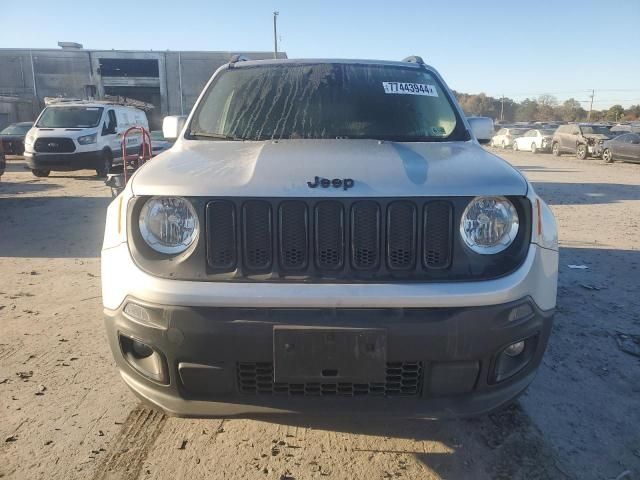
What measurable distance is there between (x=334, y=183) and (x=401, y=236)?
0.36 meters

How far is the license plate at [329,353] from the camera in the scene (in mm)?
1958

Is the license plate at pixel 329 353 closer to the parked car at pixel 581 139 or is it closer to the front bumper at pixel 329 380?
the front bumper at pixel 329 380

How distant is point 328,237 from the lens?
2105 millimetres

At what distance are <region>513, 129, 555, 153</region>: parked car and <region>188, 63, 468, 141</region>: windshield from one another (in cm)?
2829

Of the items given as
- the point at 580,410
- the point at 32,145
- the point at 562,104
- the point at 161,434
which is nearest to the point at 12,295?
the point at 161,434

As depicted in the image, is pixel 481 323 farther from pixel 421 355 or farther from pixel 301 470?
pixel 301 470

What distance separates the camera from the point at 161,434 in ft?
8.65

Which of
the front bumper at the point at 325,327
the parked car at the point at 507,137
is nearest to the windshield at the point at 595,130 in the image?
the parked car at the point at 507,137

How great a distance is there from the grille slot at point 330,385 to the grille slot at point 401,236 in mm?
424

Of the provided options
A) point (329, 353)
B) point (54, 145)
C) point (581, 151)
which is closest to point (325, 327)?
point (329, 353)

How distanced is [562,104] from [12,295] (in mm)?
107317

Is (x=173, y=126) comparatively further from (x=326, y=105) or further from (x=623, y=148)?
(x=623, y=148)

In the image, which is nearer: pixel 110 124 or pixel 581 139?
pixel 110 124

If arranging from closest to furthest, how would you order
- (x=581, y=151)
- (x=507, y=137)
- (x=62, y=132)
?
(x=62, y=132)
(x=581, y=151)
(x=507, y=137)
